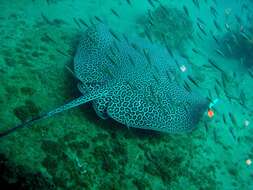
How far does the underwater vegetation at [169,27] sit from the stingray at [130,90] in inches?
195

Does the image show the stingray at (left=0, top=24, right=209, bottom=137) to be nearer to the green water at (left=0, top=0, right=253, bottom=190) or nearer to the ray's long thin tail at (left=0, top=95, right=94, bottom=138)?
the ray's long thin tail at (left=0, top=95, right=94, bottom=138)

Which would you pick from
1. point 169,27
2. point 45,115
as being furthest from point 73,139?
point 169,27

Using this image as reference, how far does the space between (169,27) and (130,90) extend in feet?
26.5

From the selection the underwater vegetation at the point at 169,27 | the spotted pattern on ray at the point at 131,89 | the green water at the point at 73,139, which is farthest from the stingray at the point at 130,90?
the underwater vegetation at the point at 169,27

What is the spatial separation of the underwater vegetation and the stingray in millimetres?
4941

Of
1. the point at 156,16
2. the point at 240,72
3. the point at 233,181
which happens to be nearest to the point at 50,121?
the point at 233,181

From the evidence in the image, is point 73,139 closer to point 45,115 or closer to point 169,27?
Result: point 45,115

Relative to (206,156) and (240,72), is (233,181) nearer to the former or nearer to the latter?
(206,156)

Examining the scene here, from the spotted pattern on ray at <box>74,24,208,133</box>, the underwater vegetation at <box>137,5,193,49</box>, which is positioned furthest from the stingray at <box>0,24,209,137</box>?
the underwater vegetation at <box>137,5,193,49</box>

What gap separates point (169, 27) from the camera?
43.1ft

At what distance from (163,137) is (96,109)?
199 centimetres

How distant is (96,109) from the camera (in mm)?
5688

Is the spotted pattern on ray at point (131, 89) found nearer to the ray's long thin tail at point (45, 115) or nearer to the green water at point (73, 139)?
the green water at point (73, 139)

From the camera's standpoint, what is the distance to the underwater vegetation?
12500mm
